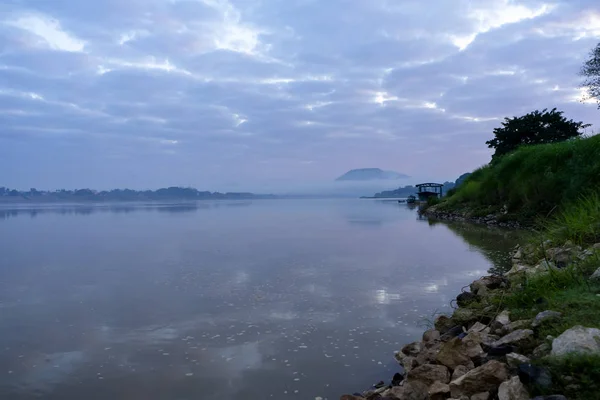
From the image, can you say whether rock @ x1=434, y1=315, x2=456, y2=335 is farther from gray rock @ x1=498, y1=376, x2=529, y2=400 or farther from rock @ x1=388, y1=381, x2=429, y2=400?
gray rock @ x1=498, y1=376, x2=529, y2=400

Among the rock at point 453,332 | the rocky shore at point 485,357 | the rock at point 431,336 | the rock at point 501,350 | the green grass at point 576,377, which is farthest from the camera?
the rock at point 431,336

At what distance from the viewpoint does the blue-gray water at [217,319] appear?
5.75m

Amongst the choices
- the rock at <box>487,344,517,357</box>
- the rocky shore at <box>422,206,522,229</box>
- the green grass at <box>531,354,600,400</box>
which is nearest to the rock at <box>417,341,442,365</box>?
the rock at <box>487,344,517,357</box>

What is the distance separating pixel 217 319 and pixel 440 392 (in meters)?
4.96

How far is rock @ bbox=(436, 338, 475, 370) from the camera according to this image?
486cm

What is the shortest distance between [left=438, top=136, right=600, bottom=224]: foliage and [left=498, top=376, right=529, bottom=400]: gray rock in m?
10.9

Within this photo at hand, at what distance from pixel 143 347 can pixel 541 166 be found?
23.7 meters

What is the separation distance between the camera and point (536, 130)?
4581 cm

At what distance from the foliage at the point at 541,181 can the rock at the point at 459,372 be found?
406 inches

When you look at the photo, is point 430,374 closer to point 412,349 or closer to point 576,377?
point 576,377

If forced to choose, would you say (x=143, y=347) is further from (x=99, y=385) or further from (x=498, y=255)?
(x=498, y=255)

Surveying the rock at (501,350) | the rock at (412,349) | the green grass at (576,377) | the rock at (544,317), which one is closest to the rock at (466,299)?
the rock at (412,349)

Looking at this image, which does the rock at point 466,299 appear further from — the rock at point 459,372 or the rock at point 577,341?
the rock at point 577,341

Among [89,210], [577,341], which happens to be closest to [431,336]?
[577,341]
